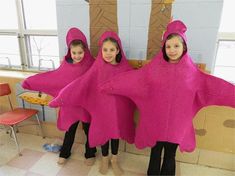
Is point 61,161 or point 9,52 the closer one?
point 61,161

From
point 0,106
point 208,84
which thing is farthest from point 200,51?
point 0,106

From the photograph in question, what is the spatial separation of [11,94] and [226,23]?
213 cm

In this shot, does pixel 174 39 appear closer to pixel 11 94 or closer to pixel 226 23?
pixel 226 23

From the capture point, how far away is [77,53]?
157 cm

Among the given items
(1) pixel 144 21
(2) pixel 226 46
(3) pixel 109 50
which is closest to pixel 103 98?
(3) pixel 109 50

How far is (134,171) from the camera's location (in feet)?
5.66

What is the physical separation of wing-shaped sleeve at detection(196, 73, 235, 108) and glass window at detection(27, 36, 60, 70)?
1489mm

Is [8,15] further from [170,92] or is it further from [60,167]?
[170,92]

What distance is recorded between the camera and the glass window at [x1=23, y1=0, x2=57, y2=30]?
2.09 meters

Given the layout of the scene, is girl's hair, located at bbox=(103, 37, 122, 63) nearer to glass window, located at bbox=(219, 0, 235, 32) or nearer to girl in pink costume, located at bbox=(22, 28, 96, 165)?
girl in pink costume, located at bbox=(22, 28, 96, 165)

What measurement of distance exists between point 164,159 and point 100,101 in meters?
0.65

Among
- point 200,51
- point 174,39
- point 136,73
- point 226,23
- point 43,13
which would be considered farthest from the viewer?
point 43,13

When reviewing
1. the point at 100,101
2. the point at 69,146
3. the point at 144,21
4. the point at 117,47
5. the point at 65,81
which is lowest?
the point at 69,146

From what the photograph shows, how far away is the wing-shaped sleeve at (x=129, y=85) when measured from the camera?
1.41 metres
